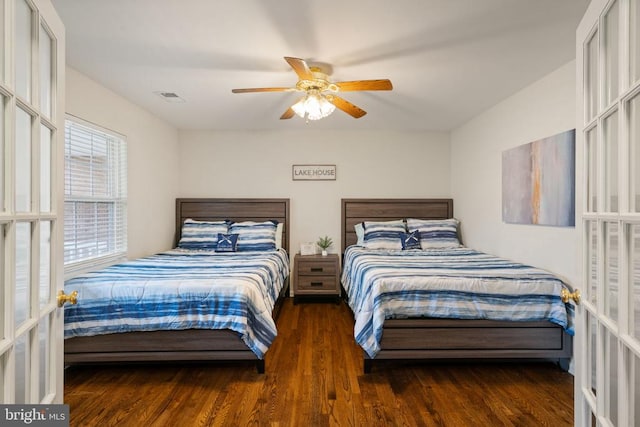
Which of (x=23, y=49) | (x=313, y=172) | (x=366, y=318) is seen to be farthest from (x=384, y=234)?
(x=23, y=49)

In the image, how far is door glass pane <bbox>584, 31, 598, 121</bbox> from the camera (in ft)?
3.52

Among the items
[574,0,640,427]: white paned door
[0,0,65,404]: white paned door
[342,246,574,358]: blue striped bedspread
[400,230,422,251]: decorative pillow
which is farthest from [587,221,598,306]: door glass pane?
[400,230,422,251]: decorative pillow

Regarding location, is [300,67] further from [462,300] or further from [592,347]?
[592,347]

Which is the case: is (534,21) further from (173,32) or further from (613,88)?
(173,32)

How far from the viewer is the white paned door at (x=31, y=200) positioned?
859 millimetres

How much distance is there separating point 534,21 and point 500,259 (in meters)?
2.08

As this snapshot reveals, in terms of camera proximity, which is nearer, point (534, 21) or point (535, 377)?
point (534, 21)

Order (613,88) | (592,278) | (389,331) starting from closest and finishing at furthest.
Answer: (613,88) < (592,278) < (389,331)

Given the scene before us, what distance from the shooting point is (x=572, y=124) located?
8.16 ft

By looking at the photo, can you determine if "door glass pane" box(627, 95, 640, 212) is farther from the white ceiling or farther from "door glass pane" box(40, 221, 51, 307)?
"door glass pane" box(40, 221, 51, 307)

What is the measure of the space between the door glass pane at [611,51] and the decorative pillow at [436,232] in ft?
10.8

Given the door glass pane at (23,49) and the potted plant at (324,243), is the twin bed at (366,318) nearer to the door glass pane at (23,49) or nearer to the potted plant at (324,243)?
the door glass pane at (23,49)

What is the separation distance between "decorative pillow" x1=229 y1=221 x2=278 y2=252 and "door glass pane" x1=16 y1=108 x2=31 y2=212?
3.21m

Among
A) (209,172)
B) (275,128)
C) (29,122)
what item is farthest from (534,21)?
(209,172)
